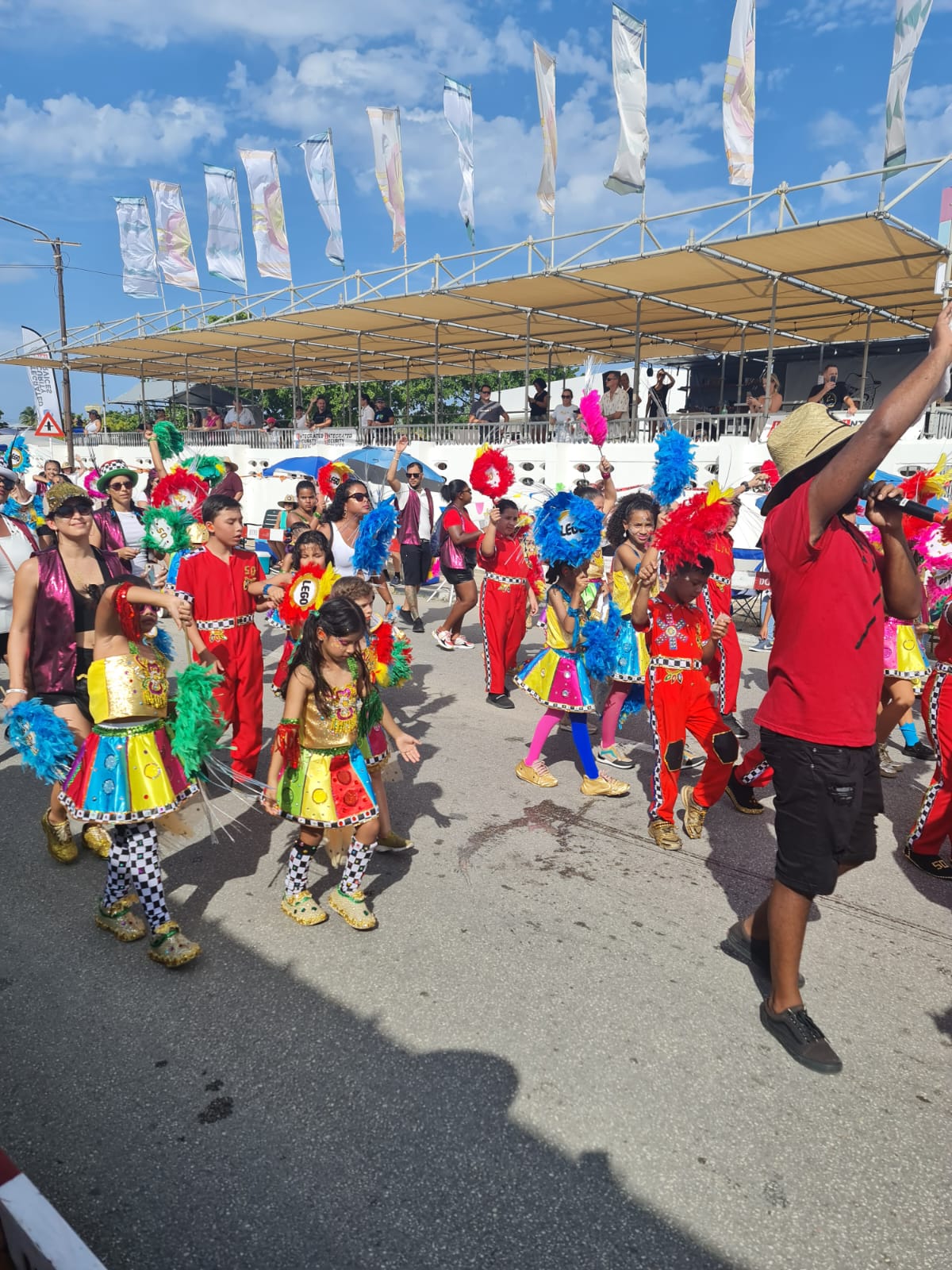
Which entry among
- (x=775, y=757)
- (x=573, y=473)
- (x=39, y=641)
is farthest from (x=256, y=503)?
(x=775, y=757)

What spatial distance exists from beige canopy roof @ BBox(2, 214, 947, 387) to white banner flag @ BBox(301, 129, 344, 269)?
2316mm

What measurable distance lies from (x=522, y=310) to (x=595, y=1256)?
17.5 m

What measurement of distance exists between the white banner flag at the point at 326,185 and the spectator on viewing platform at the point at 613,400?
1057cm

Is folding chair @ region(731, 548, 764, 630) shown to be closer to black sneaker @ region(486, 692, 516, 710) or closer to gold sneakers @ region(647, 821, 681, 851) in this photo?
black sneaker @ region(486, 692, 516, 710)

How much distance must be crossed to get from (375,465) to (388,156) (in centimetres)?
1003

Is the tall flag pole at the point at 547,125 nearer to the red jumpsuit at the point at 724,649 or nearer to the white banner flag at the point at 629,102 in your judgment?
the white banner flag at the point at 629,102

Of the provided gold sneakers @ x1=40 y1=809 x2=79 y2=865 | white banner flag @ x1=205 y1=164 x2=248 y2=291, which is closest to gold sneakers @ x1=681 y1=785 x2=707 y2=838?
gold sneakers @ x1=40 y1=809 x2=79 y2=865

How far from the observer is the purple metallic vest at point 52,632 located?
409cm

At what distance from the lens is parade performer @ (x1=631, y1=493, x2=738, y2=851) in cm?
Result: 432

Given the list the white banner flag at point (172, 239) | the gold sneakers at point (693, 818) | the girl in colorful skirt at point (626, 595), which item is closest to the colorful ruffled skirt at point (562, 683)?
the girl in colorful skirt at point (626, 595)

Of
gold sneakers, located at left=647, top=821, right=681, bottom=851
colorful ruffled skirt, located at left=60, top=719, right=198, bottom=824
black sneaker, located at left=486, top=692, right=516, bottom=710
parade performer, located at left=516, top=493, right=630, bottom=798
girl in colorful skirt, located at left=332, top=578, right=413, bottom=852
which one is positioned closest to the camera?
colorful ruffled skirt, located at left=60, top=719, right=198, bottom=824

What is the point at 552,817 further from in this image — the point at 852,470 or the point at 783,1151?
the point at 852,470

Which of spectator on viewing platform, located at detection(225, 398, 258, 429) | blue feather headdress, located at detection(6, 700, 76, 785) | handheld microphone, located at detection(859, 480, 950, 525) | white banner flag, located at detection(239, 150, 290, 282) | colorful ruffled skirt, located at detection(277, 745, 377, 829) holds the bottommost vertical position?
colorful ruffled skirt, located at detection(277, 745, 377, 829)

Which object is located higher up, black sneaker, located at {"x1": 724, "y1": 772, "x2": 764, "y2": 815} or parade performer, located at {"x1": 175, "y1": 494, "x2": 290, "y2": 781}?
parade performer, located at {"x1": 175, "y1": 494, "x2": 290, "y2": 781}
